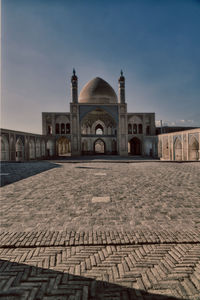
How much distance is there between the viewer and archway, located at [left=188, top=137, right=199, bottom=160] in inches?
674

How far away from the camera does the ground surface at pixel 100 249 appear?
1906 millimetres

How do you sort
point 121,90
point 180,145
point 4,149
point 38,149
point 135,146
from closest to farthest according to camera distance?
point 4,149 < point 180,145 < point 38,149 < point 121,90 < point 135,146

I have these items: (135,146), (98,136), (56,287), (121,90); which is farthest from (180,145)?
(56,287)

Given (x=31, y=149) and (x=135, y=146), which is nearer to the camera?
(x=31, y=149)

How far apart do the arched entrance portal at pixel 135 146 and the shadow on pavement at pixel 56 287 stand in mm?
Answer: 28679

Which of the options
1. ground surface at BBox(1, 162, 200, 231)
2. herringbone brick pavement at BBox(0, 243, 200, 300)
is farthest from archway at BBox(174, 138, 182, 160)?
herringbone brick pavement at BBox(0, 243, 200, 300)

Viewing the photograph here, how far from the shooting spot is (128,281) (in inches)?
78.2

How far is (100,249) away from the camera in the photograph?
260cm

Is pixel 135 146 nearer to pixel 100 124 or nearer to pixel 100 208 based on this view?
pixel 100 124

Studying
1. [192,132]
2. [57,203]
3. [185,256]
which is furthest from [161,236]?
[192,132]

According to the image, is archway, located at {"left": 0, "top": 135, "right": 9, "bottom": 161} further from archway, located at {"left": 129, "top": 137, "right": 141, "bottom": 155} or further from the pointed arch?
archway, located at {"left": 129, "top": 137, "right": 141, "bottom": 155}

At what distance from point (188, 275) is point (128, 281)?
802mm

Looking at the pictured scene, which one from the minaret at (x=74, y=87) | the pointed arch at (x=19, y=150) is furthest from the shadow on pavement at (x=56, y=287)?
the minaret at (x=74, y=87)

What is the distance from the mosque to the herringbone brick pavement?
56.9ft
